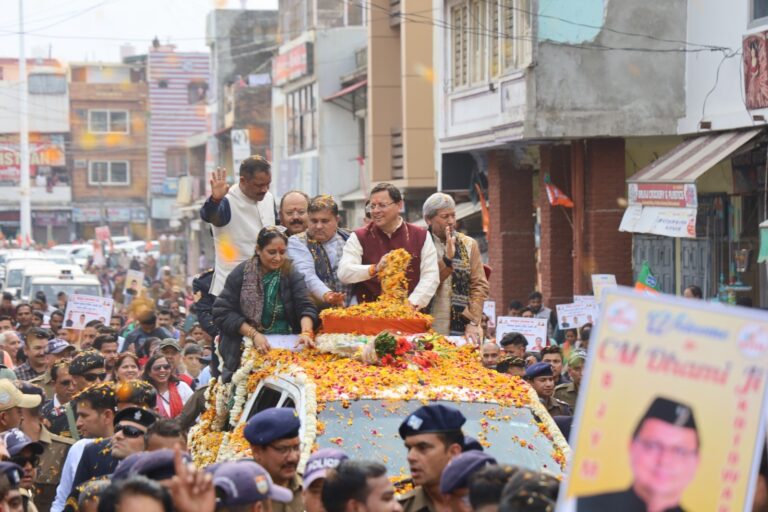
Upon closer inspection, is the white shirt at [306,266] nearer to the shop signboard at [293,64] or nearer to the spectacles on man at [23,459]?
the spectacles on man at [23,459]

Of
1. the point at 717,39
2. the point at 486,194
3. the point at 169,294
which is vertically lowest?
the point at 169,294

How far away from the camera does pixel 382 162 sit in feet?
124

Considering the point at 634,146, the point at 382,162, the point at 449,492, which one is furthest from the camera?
the point at 382,162

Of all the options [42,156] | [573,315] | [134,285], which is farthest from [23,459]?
[42,156]

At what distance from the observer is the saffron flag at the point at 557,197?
991 inches

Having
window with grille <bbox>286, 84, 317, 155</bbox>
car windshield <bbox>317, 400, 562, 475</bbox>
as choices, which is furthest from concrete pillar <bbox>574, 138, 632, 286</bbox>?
window with grille <bbox>286, 84, 317, 155</bbox>

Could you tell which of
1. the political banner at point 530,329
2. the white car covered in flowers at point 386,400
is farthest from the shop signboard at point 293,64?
the white car covered in flowers at point 386,400

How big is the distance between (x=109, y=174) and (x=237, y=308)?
251ft

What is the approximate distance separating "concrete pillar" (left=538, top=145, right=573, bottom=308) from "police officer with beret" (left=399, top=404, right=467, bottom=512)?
18785 millimetres

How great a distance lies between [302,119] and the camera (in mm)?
46781

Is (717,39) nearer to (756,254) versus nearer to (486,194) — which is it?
(756,254)

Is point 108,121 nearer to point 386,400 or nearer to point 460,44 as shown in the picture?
point 460,44

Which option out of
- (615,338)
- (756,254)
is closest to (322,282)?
(615,338)

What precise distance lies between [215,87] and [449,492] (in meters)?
59.2
